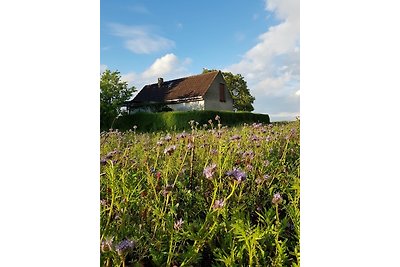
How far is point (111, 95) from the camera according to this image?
47.5 inches

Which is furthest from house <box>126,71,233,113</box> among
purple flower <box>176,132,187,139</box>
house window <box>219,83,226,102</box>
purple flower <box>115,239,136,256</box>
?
purple flower <box>115,239,136,256</box>

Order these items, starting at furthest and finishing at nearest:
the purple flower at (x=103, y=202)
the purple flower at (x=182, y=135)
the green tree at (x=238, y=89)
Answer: the purple flower at (x=182, y=135)
the green tree at (x=238, y=89)
the purple flower at (x=103, y=202)

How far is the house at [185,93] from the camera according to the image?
1183mm

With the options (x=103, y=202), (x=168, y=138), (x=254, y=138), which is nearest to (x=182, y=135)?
(x=168, y=138)

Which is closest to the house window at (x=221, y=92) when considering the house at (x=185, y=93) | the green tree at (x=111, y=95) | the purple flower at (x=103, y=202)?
the house at (x=185, y=93)

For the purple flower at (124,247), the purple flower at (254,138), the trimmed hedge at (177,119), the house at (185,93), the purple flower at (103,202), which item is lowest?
the purple flower at (124,247)

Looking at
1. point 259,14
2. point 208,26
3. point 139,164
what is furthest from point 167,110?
point 259,14

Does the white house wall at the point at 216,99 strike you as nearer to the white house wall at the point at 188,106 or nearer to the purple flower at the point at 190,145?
the white house wall at the point at 188,106

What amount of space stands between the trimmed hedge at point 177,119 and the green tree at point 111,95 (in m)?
0.05

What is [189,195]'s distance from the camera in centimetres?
112

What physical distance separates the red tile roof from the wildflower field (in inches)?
5.5

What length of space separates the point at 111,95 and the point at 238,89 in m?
0.45

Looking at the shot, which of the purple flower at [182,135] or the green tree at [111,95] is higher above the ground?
the green tree at [111,95]
